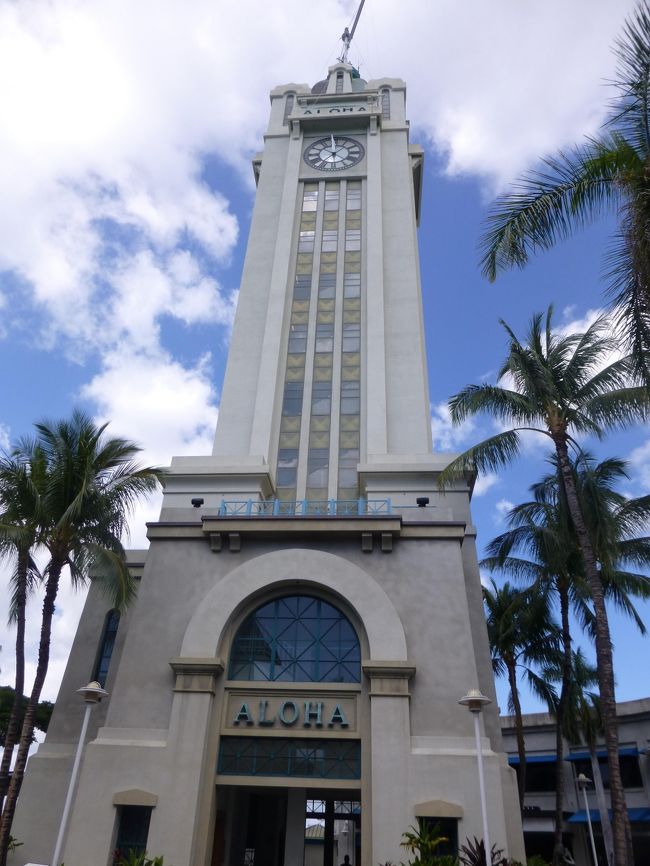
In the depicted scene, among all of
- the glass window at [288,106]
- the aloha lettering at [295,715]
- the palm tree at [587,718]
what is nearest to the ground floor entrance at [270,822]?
the aloha lettering at [295,715]

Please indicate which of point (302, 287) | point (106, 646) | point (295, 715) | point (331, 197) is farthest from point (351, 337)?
point (295, 715)

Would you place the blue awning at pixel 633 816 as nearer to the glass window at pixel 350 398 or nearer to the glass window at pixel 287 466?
the glass window at pixel 287 466

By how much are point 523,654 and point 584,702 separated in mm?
4002

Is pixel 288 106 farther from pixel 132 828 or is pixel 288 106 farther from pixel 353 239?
pixel 132 828

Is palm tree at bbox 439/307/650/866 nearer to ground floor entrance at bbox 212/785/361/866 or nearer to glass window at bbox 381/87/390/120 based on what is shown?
ground floor entrance at bbox 212/785/361/866

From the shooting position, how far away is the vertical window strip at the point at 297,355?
30.0 m

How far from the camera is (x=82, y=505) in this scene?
59.7 feet

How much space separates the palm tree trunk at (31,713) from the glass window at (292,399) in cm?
1560

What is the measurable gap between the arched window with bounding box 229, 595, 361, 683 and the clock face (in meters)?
30.2

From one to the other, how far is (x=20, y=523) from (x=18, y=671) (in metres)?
3.90

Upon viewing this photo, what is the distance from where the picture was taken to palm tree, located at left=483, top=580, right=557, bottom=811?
25.3 m

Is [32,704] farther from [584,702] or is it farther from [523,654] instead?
[584,702]

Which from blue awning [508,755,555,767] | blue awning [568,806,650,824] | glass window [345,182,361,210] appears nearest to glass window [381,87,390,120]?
glass window [345,182,361,210]

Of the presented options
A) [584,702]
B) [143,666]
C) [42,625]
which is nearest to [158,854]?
[143,666]
